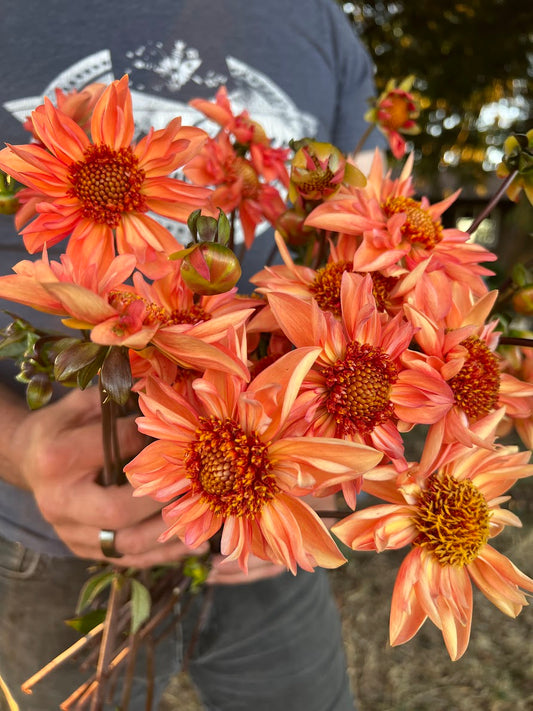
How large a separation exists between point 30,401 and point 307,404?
180mm

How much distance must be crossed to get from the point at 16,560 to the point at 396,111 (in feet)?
1.79

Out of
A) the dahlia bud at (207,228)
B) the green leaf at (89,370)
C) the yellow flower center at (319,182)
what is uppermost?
the yellow flower center at (319,182)

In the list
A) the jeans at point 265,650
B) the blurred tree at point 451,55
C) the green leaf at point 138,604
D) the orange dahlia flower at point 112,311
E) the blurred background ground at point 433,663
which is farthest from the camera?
the blurred tree at point 451,55

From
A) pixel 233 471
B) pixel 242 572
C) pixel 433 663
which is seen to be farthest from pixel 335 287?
pixel 433 663

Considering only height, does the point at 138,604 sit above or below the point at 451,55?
below

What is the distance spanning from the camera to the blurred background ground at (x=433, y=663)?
1157 millimetres

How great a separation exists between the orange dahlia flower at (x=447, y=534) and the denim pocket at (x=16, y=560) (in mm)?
326

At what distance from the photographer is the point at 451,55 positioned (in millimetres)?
2098

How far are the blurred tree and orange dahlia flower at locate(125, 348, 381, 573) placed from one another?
170 cm

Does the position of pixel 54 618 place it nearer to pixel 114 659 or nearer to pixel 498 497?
pixel 114 659

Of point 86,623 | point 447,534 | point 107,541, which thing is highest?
point 447,534

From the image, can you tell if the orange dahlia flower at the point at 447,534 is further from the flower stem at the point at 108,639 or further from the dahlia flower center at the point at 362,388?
the flower stem at the point at 108,639

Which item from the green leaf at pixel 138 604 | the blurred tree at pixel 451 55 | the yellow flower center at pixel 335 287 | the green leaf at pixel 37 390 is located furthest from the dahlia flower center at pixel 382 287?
the blurred tree at pixel 451 55

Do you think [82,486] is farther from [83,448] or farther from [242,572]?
[242,572]
